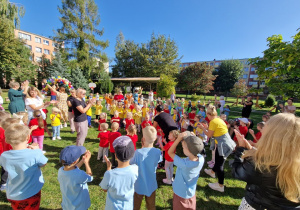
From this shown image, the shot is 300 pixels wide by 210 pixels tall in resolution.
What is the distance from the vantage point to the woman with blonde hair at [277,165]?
125cm

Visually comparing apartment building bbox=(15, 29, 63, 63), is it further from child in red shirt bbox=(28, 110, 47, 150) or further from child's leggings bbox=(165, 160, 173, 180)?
child's leggings bbox=(165, 160, 173, 180)

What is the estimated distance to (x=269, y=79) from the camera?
18.8 ft

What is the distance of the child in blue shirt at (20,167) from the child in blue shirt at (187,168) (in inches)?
84.1

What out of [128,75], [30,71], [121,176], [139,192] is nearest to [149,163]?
[139,192]

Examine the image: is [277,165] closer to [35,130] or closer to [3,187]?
[3,187]

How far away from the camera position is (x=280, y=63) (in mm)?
5281

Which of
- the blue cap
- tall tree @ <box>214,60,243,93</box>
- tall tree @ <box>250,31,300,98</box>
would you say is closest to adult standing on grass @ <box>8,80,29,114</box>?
the blue cap

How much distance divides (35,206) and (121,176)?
5.54 feet

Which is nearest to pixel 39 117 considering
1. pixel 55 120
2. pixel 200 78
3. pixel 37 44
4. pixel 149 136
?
pixel 55 120

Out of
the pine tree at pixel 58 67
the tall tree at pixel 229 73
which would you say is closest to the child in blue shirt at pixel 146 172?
the pine tree at pixel 58 67

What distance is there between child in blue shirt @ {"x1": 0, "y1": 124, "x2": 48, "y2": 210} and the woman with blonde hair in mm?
2835

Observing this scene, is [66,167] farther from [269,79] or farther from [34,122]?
[269,79]

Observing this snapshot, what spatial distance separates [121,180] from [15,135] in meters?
1.68

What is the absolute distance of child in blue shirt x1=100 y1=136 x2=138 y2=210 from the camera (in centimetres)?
174
